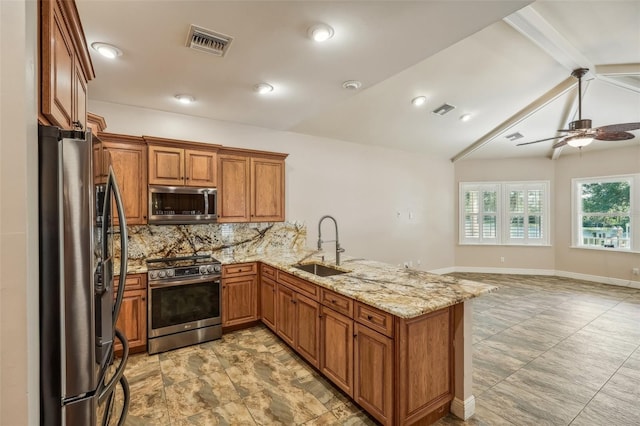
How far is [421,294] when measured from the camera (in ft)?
6.72

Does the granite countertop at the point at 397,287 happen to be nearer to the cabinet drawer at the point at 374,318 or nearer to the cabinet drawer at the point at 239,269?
the cabinet drawer at the point at 374,318

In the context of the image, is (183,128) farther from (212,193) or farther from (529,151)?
(529,151)

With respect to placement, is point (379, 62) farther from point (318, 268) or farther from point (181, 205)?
point (181, 205)

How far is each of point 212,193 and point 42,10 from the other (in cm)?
259

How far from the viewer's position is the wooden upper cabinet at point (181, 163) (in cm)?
334

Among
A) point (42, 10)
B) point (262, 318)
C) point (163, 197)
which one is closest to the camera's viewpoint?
point (42, 10)

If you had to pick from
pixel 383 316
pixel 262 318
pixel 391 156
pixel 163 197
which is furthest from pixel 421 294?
pixel 391 156

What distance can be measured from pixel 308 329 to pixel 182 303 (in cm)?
150

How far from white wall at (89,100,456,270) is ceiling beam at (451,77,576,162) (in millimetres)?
813

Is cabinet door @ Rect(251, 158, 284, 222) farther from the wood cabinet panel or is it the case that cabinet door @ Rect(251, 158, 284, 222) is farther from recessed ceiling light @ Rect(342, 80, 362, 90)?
the wood cabinet panel

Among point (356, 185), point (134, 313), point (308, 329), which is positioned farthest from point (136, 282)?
point (356, 185)

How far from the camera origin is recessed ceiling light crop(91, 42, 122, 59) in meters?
2.23

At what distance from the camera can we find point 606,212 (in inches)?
242

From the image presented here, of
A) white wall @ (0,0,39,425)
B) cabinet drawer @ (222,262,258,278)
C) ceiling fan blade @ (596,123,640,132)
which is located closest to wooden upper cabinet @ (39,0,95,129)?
white wall @ (0,0,39,425)
